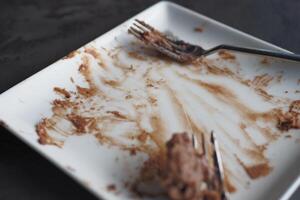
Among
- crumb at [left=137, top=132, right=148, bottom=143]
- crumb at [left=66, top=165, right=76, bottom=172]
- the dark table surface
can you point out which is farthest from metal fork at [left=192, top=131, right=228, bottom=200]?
the dark table surface

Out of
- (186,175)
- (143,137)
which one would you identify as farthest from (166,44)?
(186,175)

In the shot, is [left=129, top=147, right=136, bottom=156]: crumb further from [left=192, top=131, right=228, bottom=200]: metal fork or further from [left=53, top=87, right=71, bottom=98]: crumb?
[left=53, top=87, right=71, bottom=98]: crumb

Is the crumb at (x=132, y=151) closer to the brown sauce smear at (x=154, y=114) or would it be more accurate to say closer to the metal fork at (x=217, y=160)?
the brown sauce smear at (x=154, y=114)

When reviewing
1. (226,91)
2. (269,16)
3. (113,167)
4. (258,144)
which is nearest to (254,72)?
(226,91)

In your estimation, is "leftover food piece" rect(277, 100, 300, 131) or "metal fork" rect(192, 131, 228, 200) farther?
"leftover food piece" rect(277, 100, 300, 131)

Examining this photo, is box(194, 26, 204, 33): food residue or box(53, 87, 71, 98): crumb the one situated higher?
box(194, 26, 204, 33): food residue

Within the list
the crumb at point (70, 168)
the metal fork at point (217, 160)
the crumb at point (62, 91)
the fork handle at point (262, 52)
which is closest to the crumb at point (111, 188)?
the crumb at point (70, 168)

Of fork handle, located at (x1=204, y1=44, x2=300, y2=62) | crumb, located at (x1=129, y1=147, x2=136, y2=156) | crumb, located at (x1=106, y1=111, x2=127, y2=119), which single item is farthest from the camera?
fork handle, located at (x1=204, y1=44, x2=300, y2=62)
